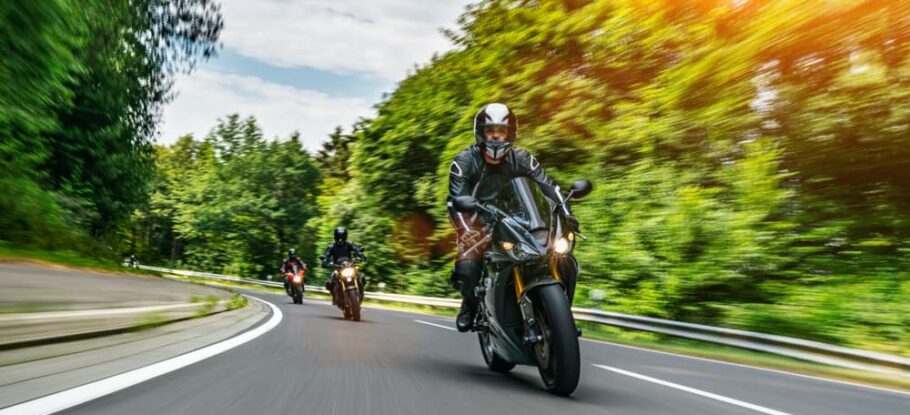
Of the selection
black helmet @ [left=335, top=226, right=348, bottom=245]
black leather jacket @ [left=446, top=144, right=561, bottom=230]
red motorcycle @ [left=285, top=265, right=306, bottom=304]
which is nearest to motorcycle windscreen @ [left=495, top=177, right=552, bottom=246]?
black leather jacket @ [left=446, top=144, right=561, bottom=230]

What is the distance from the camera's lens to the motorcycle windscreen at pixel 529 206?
5.17 m

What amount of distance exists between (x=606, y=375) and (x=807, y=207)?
8.04m

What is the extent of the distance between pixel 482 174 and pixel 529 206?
0.84 m

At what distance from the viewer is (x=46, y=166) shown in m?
24.0

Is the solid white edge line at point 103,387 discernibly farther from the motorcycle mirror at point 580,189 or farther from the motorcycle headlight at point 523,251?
the motorcycle mirror at point 580,189

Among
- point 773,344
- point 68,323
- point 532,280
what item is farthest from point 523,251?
point 773,344

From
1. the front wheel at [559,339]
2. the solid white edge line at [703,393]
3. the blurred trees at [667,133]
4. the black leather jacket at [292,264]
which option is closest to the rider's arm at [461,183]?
the front wheel at [559,339]

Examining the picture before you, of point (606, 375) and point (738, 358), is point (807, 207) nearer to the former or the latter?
point (738, 358)

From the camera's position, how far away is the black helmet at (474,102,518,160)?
5.87 meters

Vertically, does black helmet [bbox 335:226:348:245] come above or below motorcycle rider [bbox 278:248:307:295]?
below

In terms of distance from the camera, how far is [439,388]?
16.8 ft

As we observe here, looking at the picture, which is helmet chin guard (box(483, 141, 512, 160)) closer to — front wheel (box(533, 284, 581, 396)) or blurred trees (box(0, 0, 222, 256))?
front wheel (box(533, 284, 581, 396))

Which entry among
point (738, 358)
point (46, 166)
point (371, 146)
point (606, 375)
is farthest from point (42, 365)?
point (371, 146)

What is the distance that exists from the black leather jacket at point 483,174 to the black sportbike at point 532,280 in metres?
A: 0.21
